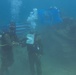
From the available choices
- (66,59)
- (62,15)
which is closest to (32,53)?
(66,59)

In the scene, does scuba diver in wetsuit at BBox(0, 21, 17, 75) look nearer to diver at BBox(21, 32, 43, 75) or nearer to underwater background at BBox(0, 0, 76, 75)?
diver at BBox(21, 32, 43, 75)

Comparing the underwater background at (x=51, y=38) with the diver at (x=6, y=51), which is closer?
the diver at (x=6, y=51)

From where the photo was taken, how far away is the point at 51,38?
35.1ft

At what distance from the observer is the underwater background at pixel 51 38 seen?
30.0 ft

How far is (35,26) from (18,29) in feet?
3.83

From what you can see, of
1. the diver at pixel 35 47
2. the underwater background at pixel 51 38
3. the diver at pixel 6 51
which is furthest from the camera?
the underwater background at pixel 51 38

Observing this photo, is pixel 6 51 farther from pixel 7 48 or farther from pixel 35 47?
pixel 35 47

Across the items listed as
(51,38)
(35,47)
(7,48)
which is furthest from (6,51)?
(51,38)

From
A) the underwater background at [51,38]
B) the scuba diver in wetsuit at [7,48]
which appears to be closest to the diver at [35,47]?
the scuba diver in wetsuit at [7,48]

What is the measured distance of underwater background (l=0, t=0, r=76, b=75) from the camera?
30.0 feet

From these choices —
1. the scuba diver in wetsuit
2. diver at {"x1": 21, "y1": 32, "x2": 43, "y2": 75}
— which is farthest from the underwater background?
the scuba diver in wetsuit

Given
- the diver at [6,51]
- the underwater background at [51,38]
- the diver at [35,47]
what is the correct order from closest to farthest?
1. the diver at [6,51]
2. the diver at [35,47]
3. the underwater background at [51,38]

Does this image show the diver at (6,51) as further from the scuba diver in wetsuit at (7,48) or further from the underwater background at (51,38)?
the underwater background at (51,38)

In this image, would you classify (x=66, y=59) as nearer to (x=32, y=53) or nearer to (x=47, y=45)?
(x=47, y=45)
